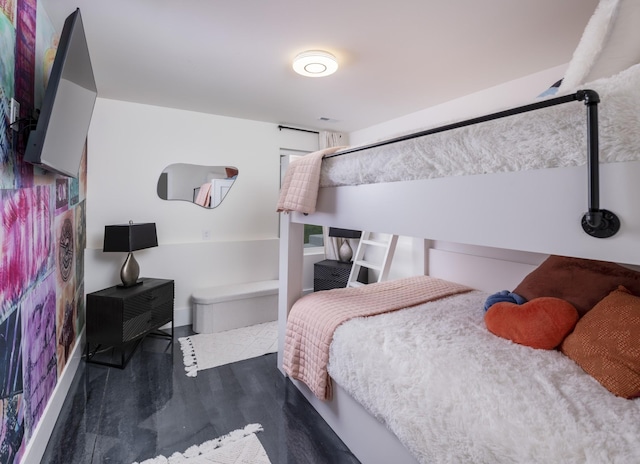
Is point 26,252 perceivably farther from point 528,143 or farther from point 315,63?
point 528,143

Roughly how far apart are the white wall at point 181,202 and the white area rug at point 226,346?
0.55 metres

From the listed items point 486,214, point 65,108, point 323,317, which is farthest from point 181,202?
point 486,214

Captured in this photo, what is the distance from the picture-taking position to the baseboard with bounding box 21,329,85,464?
54.9 inches

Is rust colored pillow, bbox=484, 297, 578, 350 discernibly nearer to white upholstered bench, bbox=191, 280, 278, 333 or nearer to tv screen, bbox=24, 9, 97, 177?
tv screen, bbox=24, 9, 97, 177

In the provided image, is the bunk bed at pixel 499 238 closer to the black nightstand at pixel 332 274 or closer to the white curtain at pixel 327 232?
the black nightstand at pixel 332 274

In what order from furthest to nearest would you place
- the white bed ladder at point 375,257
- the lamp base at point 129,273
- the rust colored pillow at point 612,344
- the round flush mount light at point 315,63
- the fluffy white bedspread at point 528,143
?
the white bed ladder at point 375,257 → the lamp base at point 129,273 → the round flush mount light at point 315,63 → the rust colored pillow at point 612,344 → the fluffy white bedspread at point 528,143

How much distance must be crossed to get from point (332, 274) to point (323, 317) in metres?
1.83

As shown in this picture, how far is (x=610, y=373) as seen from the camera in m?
1.09

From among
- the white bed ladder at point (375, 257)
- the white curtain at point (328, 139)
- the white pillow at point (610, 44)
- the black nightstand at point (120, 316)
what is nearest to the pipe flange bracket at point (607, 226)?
the white pillow at point (610, 44)

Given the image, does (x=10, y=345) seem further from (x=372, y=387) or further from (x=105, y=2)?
(x=105, y=2)

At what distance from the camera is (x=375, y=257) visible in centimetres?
380

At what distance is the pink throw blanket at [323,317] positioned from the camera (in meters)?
1.69

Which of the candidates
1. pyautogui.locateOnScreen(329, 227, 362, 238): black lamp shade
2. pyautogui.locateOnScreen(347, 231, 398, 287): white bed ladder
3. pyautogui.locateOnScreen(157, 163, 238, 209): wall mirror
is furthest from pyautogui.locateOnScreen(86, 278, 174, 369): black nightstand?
pyautogui.locateOnScreen(329, 227, 362, 238): black lamp shade

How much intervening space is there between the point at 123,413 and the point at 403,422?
5.54ft
